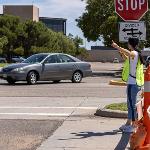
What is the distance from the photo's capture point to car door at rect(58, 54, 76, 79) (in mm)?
26045

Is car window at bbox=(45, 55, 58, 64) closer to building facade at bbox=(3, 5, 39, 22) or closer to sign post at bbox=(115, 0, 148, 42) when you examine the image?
sign post at bbox=(115, 0, 148, 42)

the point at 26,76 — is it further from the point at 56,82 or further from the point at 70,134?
the point at 70,134

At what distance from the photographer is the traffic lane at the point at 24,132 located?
30.8ft

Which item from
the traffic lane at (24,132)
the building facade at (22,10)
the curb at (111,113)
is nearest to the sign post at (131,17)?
the curb at (111,113)

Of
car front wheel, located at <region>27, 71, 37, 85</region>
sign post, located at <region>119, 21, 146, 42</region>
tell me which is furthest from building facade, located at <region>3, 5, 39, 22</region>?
sign post, located at <region>119, 21, 146, 42</region>

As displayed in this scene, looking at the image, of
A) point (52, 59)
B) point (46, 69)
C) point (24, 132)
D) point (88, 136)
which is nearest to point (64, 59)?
point (52, 59)

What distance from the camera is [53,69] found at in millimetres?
25641

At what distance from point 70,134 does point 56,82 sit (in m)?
16.8

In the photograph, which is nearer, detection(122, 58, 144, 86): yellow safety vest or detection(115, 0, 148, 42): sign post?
detection(122, 58, 144, 86): yellow safety vest

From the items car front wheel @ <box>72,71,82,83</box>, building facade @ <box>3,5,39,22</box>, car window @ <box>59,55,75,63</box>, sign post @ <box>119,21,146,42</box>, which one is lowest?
car front wheel @ <box>72,71,82,83</box>

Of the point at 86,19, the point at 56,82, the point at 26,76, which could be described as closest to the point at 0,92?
the point at 26,76

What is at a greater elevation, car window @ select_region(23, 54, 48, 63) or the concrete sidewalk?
car window @ select_region(23, 54, 48, 63)

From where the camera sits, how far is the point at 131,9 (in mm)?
12758

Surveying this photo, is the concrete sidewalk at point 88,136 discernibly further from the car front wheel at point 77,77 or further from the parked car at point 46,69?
the car front wheel at point 77,77
